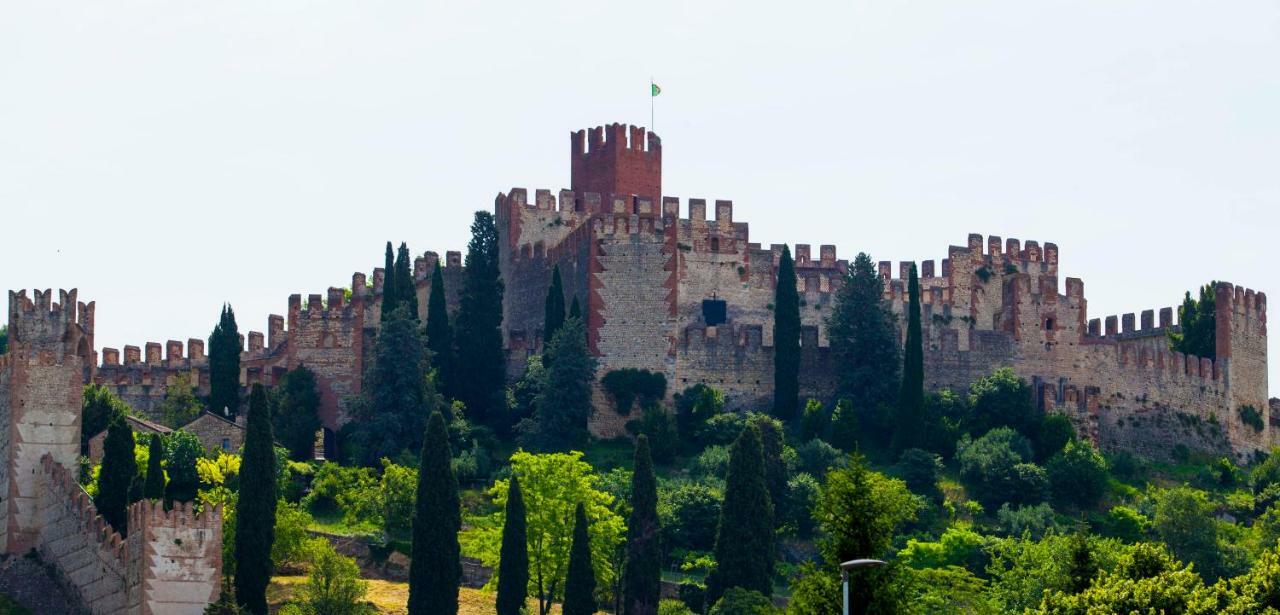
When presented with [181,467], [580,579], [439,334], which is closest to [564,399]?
[439,334]

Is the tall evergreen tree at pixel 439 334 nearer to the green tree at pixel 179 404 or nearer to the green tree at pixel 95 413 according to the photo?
the green tree at pixel 179 404

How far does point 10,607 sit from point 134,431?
14.4 meters

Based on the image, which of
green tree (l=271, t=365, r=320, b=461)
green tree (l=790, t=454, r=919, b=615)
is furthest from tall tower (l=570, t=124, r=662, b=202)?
green tree (l=790, t=454, r=919, b=615)

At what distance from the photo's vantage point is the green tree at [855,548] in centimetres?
5066

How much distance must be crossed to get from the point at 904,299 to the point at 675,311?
29.5ft

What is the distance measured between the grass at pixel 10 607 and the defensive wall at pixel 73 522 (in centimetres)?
137

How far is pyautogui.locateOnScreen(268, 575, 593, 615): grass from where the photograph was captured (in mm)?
74188

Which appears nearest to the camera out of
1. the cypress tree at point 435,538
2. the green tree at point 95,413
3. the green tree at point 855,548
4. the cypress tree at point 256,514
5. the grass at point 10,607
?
the green tree at point 855,548

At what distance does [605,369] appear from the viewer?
300ft

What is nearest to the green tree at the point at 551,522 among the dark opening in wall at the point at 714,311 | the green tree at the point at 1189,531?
the dark opening in wall at the point at 714,311

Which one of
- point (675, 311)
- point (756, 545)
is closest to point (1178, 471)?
point (675, 311)

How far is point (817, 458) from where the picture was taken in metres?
85.8

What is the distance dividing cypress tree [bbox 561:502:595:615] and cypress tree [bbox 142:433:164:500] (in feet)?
39.9

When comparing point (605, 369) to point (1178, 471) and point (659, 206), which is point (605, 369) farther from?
point (1178, 471)
